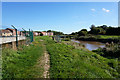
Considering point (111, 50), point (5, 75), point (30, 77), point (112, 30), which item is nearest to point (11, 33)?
point (5, 75)

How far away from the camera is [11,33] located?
695 centimetres

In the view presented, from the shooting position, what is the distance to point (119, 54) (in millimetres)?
8766

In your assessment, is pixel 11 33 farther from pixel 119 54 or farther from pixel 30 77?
pixel 119 54

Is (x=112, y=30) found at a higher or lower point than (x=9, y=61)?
higher

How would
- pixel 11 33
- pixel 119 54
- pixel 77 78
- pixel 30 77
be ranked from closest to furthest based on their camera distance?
1. pixel 30 77
2. pixel 77 78
3. pixel 11 33
4. pixel 119 54

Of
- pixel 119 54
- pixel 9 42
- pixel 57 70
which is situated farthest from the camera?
pixel 119 54

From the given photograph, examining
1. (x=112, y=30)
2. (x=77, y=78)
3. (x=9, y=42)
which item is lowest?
(x=77, y=78)

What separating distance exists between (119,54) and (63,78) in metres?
7.95

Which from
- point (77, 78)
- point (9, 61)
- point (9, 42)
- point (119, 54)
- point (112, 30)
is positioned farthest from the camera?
point (112, 30)

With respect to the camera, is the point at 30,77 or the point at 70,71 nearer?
the point at 30,77

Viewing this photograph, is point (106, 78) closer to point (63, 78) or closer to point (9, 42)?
point (63, 78)

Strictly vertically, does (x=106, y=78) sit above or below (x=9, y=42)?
below

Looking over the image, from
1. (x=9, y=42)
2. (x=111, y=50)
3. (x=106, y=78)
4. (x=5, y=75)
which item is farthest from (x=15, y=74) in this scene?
(x=111, y=50)

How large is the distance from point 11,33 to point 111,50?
32.1 feet
